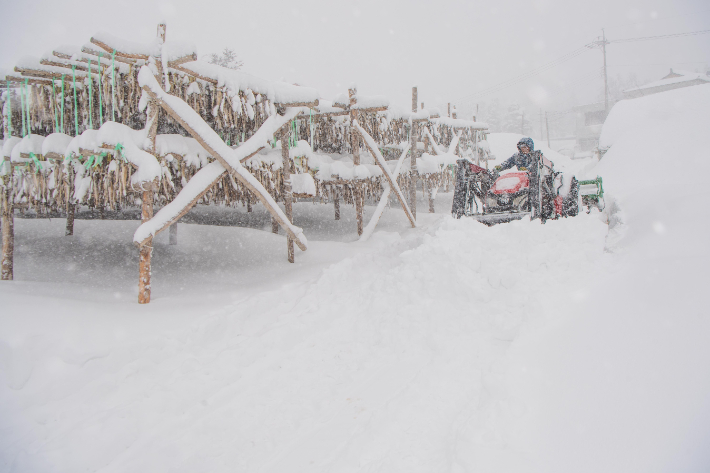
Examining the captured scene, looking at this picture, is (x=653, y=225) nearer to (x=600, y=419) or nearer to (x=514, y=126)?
(x=600, y=419)

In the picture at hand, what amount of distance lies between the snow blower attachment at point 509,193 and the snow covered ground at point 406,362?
1.22 m

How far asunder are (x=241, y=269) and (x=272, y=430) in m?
5.23

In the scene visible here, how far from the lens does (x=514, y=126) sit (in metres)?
57.0

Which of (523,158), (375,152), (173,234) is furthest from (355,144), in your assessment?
(173,234)

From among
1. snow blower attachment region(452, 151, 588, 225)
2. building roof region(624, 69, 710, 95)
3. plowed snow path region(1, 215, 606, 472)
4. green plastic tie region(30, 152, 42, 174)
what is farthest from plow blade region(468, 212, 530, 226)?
building roof region(624, 69, 710, 95)

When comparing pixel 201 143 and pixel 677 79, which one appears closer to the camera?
pixel 201 143

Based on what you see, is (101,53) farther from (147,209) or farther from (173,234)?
(173,234)

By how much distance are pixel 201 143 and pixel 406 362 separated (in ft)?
15.1

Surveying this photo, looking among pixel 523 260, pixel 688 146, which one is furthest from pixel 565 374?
pixel 688 146

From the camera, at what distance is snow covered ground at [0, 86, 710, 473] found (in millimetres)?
2338

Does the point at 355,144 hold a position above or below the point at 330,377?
above

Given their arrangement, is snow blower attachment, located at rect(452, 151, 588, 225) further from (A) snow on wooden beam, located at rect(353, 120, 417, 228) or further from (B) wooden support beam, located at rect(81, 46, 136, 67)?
(B) wooden support beam, located at rect(81, 46, 136, 67)

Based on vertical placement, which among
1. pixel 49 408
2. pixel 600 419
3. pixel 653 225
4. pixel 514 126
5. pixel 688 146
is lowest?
pixel 49 408

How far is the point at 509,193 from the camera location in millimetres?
7195
